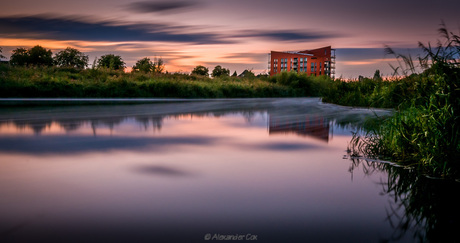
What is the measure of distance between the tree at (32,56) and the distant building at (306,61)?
74911 mm

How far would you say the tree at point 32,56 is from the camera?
256 ft

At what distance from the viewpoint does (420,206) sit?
4676mm

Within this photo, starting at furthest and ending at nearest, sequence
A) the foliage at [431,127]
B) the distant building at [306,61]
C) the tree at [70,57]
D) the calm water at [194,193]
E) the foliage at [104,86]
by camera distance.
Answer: the distant building at [306,61]
the tree at [70,57]
the foliage at [104,86]
the foliage at [431,127]
the calm water at [194,193]

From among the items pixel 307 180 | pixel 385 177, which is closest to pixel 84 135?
pixel 307 180

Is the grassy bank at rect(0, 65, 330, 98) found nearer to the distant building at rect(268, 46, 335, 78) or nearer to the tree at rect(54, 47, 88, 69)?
the tree at rect(54, 47, 88, 69)

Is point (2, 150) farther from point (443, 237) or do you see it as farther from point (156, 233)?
point (443, 237)

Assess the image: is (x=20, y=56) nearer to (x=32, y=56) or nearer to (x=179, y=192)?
(x=32, y=56)

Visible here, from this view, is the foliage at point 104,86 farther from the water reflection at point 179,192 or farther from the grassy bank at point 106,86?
the water reflection at point 179,192

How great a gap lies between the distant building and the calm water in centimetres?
13008

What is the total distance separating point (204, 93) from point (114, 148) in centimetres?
3013

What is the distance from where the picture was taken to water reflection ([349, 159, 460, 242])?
384cm

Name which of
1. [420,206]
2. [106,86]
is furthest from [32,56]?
[420,206]

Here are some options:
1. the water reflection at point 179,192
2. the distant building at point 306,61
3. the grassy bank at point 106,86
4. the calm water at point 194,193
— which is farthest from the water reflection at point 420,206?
the distant building at point 306,61

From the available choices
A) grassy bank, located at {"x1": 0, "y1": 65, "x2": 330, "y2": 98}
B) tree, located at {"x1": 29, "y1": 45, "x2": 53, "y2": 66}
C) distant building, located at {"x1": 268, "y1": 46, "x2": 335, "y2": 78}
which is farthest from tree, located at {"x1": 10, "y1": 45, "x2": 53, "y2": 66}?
distant building, located at {"x1": 268, "y1": 46, "x2": 335, "y2": 78}
